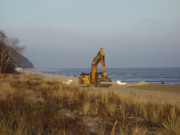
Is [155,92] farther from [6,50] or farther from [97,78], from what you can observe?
[6,50]

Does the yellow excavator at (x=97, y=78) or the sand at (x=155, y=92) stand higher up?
the yellow excavator at (x=97, y=78)

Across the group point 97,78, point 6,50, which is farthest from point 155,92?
point 6,50

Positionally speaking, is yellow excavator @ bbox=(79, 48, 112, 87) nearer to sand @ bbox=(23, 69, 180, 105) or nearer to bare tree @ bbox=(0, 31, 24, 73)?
sand @ bbox=(23, 69, 180, 105)

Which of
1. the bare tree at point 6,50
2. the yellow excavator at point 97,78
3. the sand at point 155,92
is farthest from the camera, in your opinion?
the bare tree at point 6,50

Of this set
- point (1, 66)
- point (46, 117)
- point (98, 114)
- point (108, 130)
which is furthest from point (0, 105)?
point (1, 66)

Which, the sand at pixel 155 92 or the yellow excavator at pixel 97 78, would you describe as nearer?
the sand at pixel 155 92

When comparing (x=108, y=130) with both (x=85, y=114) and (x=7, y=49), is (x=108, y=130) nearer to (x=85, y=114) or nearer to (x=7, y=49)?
(x=85, y=114)

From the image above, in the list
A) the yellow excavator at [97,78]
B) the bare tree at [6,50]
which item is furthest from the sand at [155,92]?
the bare tree at [6,50]

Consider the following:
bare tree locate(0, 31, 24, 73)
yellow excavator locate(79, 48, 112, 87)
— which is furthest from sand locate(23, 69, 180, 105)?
bare tree locate(0, 31, 24, 73)

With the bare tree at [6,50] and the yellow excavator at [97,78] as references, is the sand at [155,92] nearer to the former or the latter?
the yellow excavator at [97,78]

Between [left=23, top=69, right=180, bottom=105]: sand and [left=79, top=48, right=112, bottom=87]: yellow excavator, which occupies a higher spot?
[left=79, top=48, right=112, bottom=87]: yellow excavator

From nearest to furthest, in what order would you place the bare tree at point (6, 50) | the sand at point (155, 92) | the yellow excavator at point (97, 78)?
the sand at point (155, 92)
the yellow excavator at point (97, 78)
the bare tree at point (6, 50)

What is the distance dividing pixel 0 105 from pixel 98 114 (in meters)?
3.71

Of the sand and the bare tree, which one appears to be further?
the bare tree
